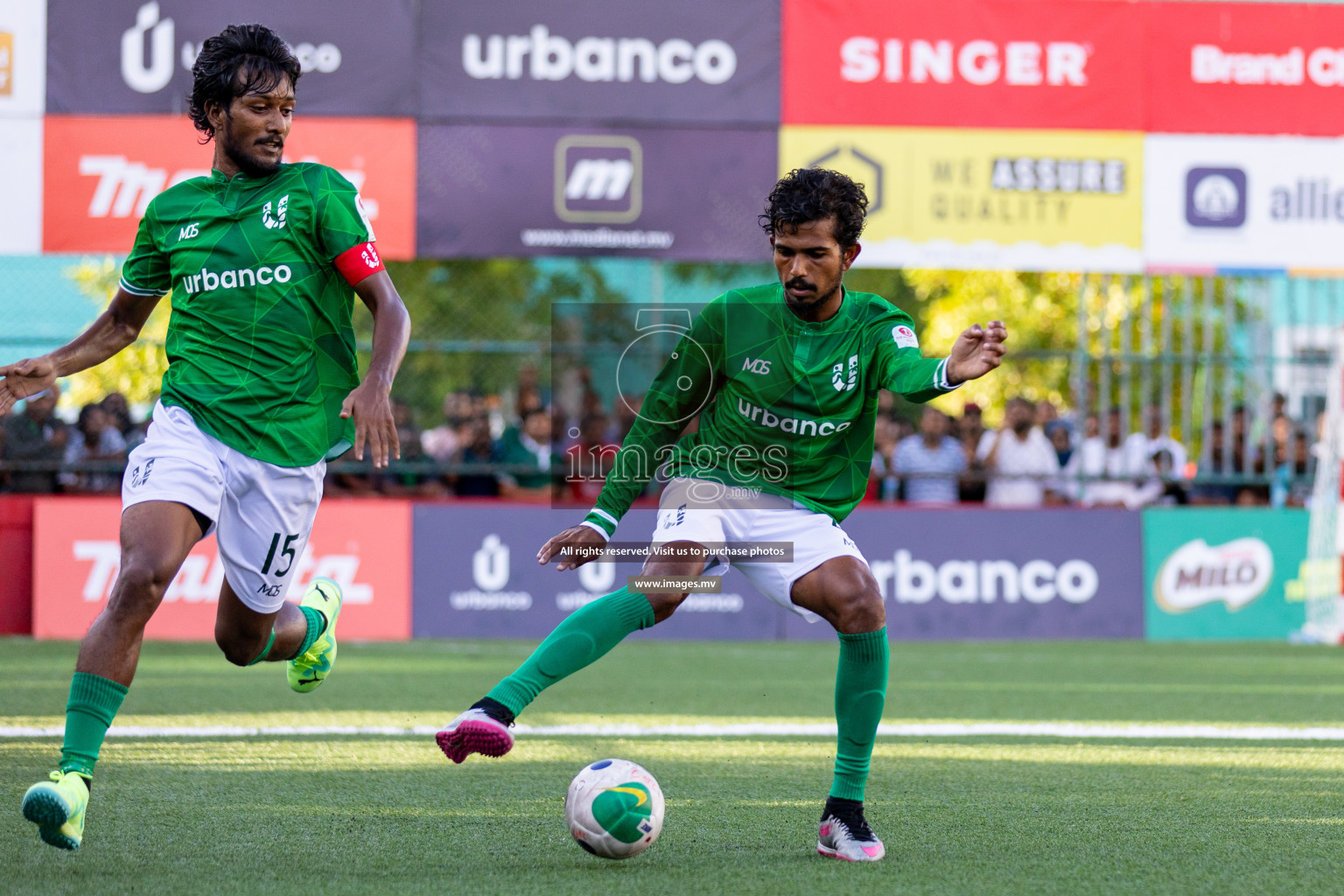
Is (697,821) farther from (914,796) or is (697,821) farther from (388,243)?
(388,243)

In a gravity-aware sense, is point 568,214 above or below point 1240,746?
above

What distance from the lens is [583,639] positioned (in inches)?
183

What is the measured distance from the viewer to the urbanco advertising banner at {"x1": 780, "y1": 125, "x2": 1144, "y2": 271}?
41.2 ft

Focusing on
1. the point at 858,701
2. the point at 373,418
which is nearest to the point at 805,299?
the point at 858,701

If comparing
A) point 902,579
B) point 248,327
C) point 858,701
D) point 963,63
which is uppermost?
point 963,63

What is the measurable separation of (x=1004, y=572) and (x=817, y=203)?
28.7 ft

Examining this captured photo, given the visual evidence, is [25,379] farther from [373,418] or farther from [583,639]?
[583,639]

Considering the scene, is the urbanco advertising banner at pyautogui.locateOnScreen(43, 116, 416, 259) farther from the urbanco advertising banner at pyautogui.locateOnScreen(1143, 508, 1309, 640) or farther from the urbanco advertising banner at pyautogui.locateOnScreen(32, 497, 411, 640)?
the urbanco advertising banner at pyautogui.locateOnScreen(1143, 508, 1309, 640)

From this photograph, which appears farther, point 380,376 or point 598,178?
point 598,178

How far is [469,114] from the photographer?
12461mm

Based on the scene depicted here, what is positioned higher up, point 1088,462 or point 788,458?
point 788,458

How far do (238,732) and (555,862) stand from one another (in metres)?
3.08

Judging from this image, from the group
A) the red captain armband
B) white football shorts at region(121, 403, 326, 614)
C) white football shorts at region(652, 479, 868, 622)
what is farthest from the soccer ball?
the red captain armband

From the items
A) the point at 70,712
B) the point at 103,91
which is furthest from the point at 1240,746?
the point at 103,91
